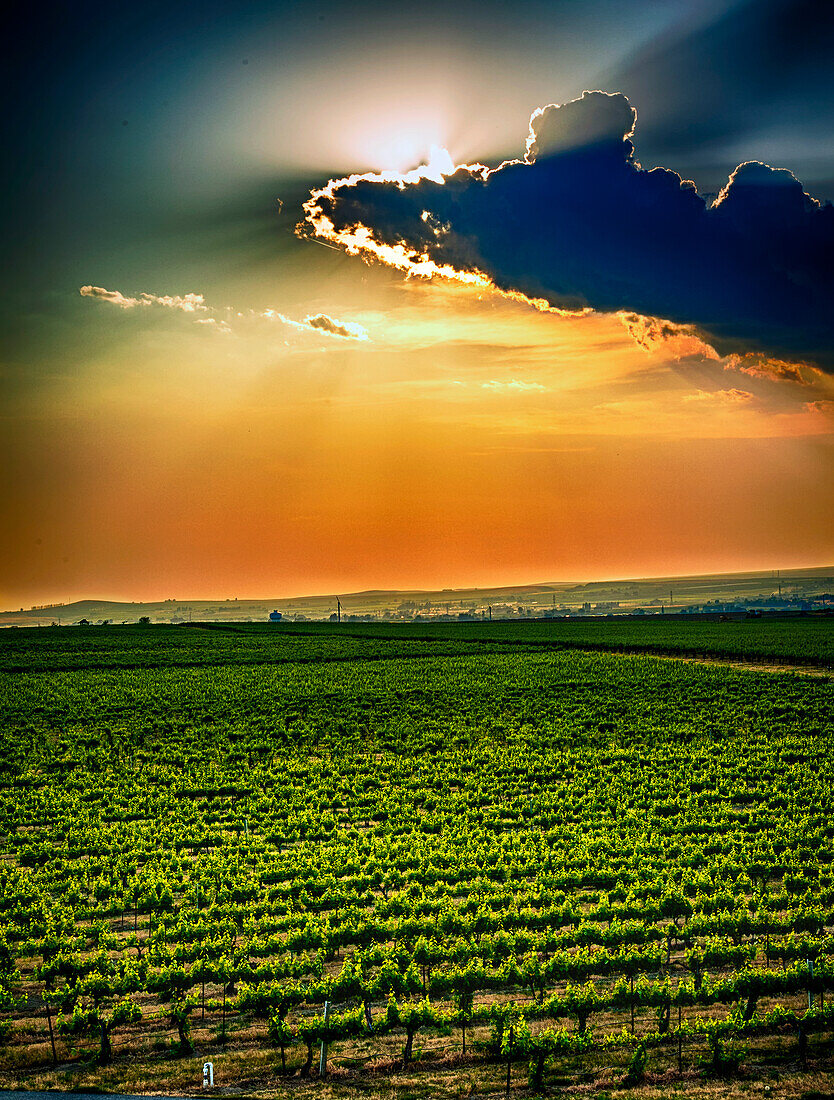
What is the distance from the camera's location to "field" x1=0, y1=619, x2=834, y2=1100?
442 inches

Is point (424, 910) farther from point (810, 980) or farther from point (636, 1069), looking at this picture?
point (810, 980)

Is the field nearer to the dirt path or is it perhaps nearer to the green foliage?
the green foliage

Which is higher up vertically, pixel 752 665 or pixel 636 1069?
pixel 636 1069

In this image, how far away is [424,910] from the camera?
613 inches

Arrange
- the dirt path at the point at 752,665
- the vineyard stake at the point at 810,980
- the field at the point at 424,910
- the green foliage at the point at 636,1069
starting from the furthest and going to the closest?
the dirt path at the point at 752,665 → the vineyard stake at the point at 810,980 → the field at the point at 424,910 → the green foliage at the point at 636,1069

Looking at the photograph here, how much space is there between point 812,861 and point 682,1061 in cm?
893

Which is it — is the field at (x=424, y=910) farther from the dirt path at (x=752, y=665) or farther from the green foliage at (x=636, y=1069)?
the dirt path at (x=752, y=665)

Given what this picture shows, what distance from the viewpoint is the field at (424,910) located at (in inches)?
442

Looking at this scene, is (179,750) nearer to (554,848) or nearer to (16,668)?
(554,848)

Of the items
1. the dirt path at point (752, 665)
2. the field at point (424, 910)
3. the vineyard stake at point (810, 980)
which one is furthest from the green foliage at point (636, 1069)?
the dirt path at point (752, 665)

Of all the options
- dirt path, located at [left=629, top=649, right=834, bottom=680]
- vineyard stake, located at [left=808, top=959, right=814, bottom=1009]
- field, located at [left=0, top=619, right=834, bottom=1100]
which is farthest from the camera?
dirt path, located at [left=629, top=649, right=834, bottom=680]

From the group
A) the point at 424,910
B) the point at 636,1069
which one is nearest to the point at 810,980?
the point at 636,1069

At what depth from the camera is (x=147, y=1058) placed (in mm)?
11438

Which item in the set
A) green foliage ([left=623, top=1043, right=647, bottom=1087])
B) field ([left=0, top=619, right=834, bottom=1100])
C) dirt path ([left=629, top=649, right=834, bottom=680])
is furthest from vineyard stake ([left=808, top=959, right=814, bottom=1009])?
dirt path ([left=629, top=649, right=834, bottom=680])
